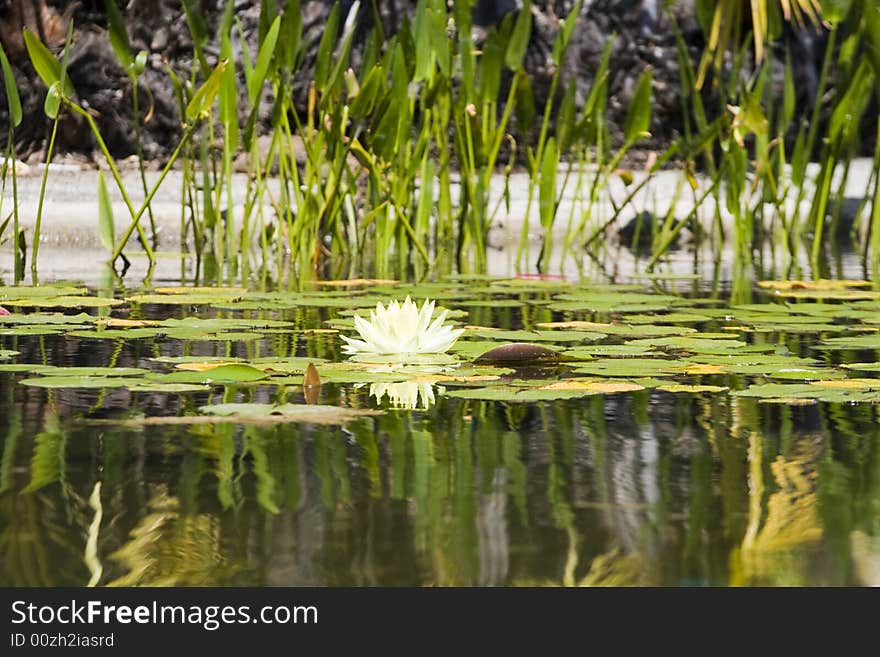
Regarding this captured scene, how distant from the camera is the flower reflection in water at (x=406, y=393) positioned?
1322 mm

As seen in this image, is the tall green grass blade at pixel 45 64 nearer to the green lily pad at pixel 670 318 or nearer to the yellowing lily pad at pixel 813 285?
the green lily pad at pixel 670 318

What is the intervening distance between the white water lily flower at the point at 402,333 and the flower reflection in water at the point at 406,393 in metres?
0.19

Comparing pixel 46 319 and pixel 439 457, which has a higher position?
pixel 46 319

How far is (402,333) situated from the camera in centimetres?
166

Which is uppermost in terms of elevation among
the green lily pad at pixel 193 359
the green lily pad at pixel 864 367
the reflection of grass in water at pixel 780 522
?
the green lily pad at pixel 193 359

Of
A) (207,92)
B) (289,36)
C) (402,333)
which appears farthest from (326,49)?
(402,333)

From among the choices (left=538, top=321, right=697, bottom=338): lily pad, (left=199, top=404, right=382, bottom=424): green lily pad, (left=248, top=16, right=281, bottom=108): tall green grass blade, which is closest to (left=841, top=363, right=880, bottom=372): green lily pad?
(left=538, top=321, right=697, bottom=338): lily pad

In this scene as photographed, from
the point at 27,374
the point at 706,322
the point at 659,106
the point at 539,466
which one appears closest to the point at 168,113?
the point at 659,106

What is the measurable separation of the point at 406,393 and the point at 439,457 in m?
0.32

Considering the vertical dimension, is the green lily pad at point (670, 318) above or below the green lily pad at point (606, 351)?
above

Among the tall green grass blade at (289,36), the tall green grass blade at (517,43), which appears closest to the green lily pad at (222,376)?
Result: the tall green grass blade at (289,36)

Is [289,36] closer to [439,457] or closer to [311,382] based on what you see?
[311,382]
